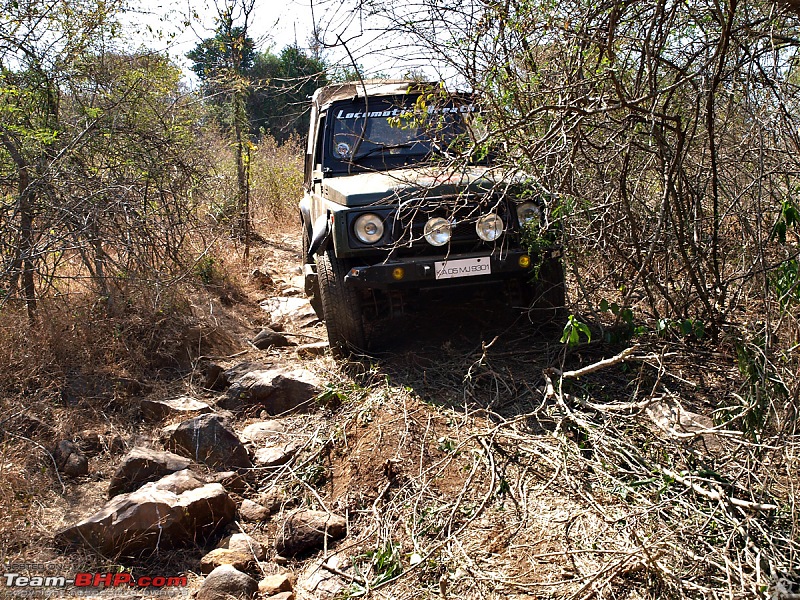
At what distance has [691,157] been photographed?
4660 millimetres

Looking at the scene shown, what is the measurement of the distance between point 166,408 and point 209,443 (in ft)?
2.21

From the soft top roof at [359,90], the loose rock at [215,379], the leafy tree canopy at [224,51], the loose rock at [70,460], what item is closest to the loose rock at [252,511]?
the loose rock at [70,460]

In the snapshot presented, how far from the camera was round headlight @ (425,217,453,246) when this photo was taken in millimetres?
4423

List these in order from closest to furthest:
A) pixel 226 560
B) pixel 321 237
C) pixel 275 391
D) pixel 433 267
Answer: pixel 226 560
pixel 433 267
pixel 275 391
pixel 321 237

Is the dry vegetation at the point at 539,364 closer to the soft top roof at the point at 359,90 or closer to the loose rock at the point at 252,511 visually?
the loose rock at the point at 252,511

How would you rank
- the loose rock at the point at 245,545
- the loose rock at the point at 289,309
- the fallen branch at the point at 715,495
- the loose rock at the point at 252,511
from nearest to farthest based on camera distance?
the fallen branch at the point at 715,495
the loose rock at the point at 245,545
the loose rock at the point at 252,511
the loose rock at the point at 289,309

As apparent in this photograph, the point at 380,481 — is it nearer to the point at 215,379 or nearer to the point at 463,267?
the point at 463,267

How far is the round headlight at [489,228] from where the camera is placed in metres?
4.56

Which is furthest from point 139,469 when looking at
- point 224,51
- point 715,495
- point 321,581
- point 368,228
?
point 224,51

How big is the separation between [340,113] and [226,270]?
251 centimetres

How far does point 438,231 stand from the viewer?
4.46 m

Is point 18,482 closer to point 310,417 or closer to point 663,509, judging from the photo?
point 310,417

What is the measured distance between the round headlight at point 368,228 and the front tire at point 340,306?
35cm

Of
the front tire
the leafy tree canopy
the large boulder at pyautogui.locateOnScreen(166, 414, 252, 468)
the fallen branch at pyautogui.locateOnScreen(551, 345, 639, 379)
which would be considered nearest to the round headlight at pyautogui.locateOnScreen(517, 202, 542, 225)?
the fallen branch at pyautogui.locateOnScreen(551, 345, 639, 379)
